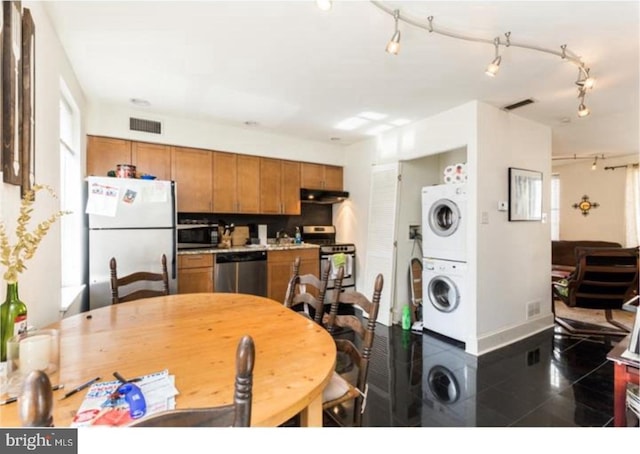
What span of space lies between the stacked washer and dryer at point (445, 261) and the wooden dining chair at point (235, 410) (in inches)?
116

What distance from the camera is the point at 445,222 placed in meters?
3.46

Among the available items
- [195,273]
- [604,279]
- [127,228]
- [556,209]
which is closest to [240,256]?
[195,273]

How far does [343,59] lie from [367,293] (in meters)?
2.99

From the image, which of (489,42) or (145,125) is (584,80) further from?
(145,125)

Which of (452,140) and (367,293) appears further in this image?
(367,293)

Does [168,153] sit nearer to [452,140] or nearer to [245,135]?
[245,135]

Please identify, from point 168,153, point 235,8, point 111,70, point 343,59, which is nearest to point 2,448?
point 235,8

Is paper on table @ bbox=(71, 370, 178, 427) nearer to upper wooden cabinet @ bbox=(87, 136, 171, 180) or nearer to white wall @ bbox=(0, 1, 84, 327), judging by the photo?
white wall @ bbox=(0, 1, 84, 327)

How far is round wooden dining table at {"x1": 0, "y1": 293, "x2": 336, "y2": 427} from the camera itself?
89cm

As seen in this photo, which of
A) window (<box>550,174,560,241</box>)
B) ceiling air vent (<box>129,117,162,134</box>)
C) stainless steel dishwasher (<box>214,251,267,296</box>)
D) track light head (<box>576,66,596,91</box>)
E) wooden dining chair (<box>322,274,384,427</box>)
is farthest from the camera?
window (<box>550,174,560,241</box>)

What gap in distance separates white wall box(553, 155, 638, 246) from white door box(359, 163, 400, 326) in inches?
178

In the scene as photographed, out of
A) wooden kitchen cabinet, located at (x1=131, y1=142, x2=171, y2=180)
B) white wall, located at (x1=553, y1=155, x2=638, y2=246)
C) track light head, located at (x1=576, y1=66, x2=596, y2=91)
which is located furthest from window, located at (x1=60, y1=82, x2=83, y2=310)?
white wall, located at (x1=553, y1=155, x2=638, y2=246)

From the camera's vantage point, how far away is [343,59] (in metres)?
2.25

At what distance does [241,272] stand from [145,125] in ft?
6.41
